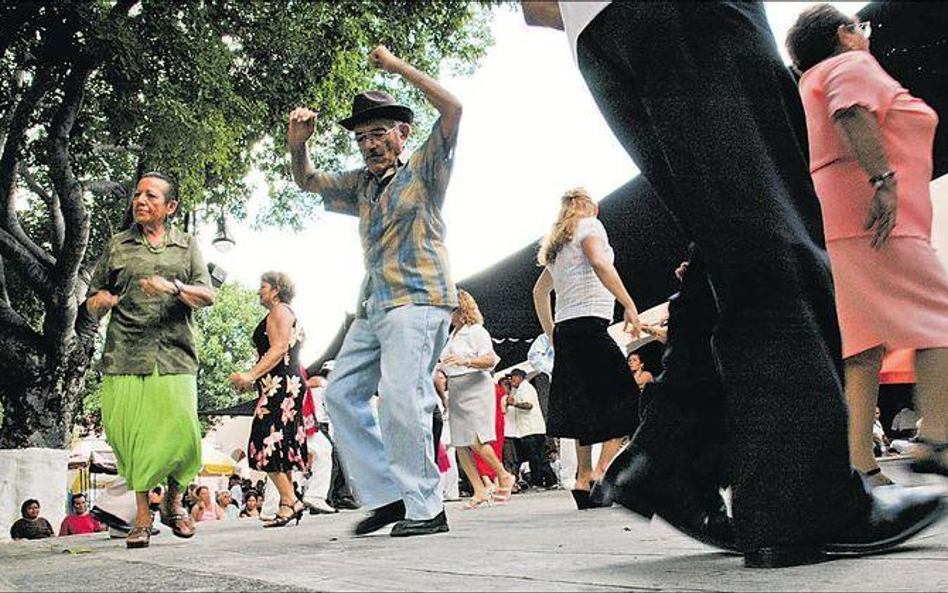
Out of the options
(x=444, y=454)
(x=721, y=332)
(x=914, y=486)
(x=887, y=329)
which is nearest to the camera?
(x=721, y=332)

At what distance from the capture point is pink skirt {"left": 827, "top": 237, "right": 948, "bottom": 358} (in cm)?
369

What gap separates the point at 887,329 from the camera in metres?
3.73

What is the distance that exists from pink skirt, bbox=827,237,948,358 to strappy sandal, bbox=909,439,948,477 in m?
0.95

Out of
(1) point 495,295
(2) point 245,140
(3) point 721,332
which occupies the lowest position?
(3) point 721,332

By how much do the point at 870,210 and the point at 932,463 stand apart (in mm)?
1212

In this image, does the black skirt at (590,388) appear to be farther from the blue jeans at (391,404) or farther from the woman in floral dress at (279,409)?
the woman in floral dress at (279,409)

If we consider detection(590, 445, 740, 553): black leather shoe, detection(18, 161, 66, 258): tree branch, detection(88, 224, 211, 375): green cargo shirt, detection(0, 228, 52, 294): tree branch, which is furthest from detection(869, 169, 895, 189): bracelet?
detection(18, 161, 66, 258): tree branch

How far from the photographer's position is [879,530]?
6.86 ft

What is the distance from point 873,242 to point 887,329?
0.31m

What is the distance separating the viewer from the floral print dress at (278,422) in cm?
736

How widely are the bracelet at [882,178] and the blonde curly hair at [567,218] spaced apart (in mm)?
2820

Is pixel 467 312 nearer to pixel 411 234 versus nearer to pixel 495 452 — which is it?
pixel 495 452

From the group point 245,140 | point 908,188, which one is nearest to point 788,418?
point 908,188

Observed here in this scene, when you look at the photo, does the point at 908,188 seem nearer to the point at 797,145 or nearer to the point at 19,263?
the point at 797,145
